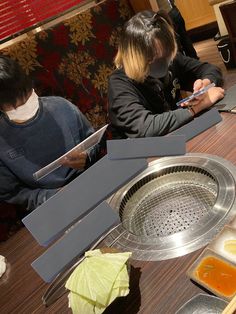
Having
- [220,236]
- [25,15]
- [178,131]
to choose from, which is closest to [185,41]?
[25,15]

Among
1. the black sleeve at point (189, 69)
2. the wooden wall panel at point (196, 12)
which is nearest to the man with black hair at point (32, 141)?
the black sleeve at point (189, 69)

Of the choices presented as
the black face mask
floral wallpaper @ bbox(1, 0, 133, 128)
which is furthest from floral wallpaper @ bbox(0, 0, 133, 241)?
the black face mask

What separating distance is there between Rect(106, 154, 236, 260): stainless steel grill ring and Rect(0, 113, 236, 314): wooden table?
0.05 meters

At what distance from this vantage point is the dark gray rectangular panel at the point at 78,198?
1075 millimetres

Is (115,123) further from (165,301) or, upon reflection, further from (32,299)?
(165,301)

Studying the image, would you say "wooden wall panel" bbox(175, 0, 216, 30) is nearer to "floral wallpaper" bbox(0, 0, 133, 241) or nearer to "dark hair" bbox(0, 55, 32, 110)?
"floral wallpaper" bbox(0, 0, 133, 241)

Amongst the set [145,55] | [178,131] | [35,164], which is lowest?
[178,131]

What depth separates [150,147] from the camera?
138cm

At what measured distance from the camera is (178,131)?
175 centimetres

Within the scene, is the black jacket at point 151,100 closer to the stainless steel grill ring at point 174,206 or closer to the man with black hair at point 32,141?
the man with black hair at point 32,141

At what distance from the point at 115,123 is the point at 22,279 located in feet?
4.01

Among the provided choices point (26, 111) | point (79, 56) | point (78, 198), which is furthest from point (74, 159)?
point (79, 56)

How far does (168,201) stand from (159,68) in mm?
1076

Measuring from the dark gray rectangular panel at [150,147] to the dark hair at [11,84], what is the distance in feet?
2.16
